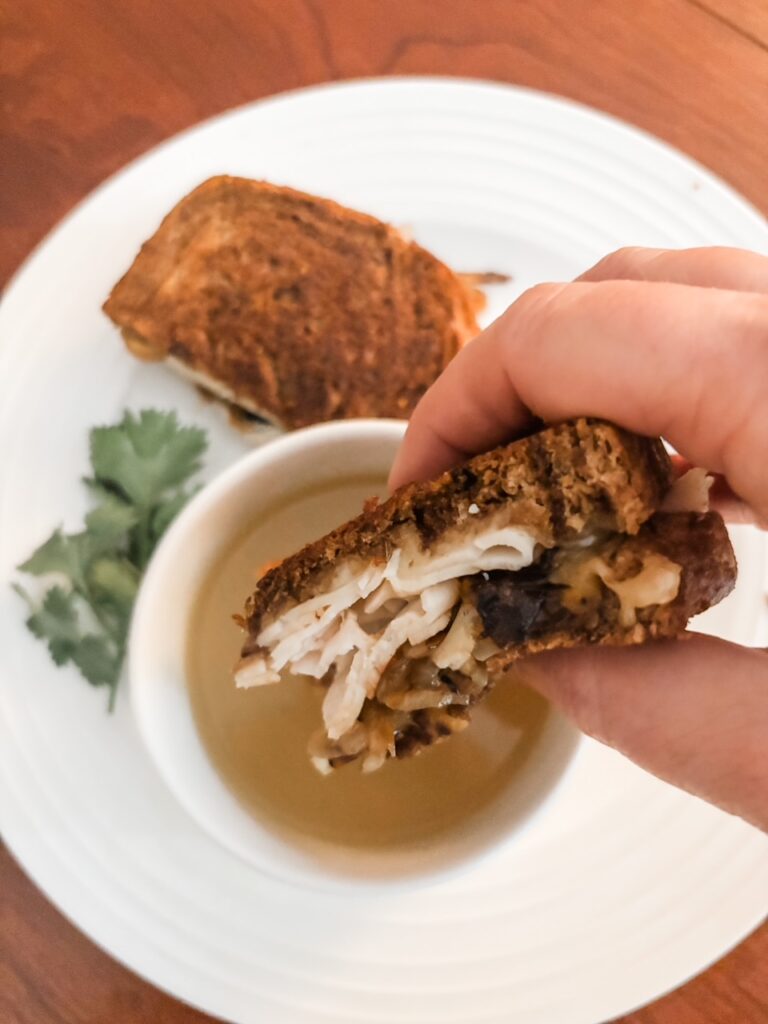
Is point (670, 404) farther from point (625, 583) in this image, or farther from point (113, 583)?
point (113, 583)

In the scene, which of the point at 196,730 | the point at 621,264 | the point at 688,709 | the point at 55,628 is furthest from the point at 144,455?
the point at 688,709

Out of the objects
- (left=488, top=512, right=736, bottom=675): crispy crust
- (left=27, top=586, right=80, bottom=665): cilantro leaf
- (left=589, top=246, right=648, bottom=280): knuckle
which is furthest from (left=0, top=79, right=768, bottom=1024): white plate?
(left=488, top=512, right=736, bottom=675): crispy crust

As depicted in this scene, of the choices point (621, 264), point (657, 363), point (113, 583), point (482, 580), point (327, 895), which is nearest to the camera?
point (657, 363)

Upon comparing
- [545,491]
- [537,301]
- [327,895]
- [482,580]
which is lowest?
[327,895]

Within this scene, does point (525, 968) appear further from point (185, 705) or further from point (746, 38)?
point (746, 38)

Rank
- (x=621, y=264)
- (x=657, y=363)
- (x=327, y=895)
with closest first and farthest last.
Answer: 1. (x=657, y=363)
2. (x=621, y=264)
3. (x=327, y=895)
